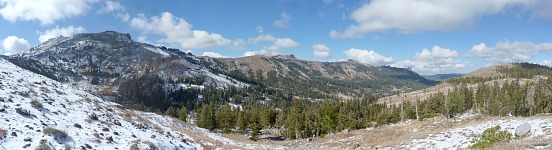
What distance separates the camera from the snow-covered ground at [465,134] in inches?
1136

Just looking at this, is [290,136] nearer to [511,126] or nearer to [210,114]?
[210,114]

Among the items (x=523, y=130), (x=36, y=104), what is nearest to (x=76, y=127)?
(x=36, y=104)

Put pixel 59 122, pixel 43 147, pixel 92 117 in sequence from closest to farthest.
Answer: pixel 43 147 → pixel 59 122 → pixel 92 117

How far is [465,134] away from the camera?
34.0 meters

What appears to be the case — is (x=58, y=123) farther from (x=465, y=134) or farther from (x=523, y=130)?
(x=523, y=130)

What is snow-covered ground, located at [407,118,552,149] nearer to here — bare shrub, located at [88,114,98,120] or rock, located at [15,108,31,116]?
bare shrub, located at [88,114,98,120]

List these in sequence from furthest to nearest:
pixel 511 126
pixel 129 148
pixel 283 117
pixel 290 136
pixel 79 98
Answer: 1. pixel 283 117
2. pixel 290 136
3. pixel 79 98
4. pixel 511 126
5. pixel 129 148

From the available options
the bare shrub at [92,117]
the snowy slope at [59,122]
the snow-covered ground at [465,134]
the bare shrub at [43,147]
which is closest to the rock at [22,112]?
the snowy slope at [59,122]

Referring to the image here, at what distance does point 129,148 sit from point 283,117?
82.6 metres

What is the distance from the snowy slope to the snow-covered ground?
2445 centimetres

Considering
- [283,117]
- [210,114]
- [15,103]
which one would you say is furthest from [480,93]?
[15,103]

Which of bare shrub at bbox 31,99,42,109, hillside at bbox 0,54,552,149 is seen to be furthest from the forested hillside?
bare shrub at bbox 31,99,42,109

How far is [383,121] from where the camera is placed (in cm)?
9788

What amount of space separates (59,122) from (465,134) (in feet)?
126
